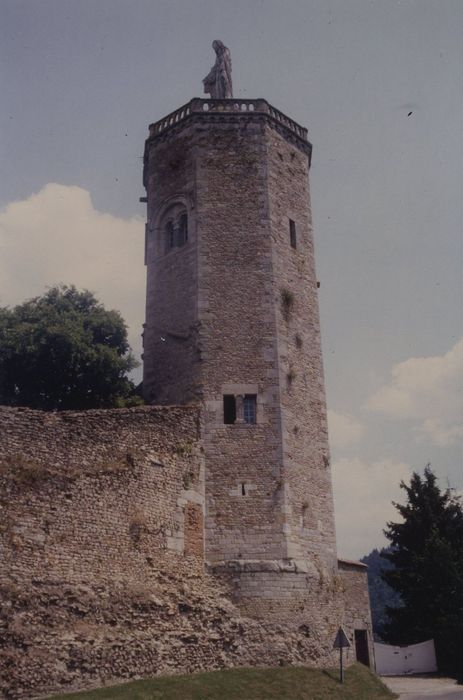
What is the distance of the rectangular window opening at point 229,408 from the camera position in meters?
19.1

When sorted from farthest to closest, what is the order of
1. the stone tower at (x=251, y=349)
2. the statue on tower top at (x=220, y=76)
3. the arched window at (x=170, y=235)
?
the statue on tower top at (x=220, y=76) < the arched window at (x=170, y=235) < the stone tower at (x=251, y=349)

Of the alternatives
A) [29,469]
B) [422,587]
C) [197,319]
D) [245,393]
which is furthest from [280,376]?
[422,587]

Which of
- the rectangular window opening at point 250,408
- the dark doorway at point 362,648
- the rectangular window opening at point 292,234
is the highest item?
the rectangular window opening at point 292,234

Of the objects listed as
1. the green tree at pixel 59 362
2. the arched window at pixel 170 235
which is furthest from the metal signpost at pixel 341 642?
the arched window at pixel 170 235

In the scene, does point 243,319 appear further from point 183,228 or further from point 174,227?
point 174,227

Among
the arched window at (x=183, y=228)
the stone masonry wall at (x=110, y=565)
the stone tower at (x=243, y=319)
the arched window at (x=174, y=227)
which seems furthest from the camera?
the arched window at (x=174, y=227)

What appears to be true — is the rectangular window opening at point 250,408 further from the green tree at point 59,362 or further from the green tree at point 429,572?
the green tree at point 429,572

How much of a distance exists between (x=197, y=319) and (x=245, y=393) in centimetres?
278

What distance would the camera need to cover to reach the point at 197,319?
20.2 meters

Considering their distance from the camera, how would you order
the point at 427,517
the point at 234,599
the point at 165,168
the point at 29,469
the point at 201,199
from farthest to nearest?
Answer: 1. the point at 427,517
2. the point at 165,168
3. the point at 201,199
4. the point at 234,599
5. the point at 29,469

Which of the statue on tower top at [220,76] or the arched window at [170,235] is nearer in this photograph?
the arched window at [170,235]

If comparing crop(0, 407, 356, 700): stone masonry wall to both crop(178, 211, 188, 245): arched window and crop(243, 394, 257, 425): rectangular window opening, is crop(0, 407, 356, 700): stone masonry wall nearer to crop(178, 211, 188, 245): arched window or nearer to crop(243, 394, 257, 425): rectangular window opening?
crop(243, 394, 257, 425): rectangular window opening

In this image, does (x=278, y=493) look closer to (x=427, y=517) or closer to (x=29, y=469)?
(x=29, y=469)

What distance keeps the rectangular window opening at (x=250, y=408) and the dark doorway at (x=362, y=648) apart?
7.99m
